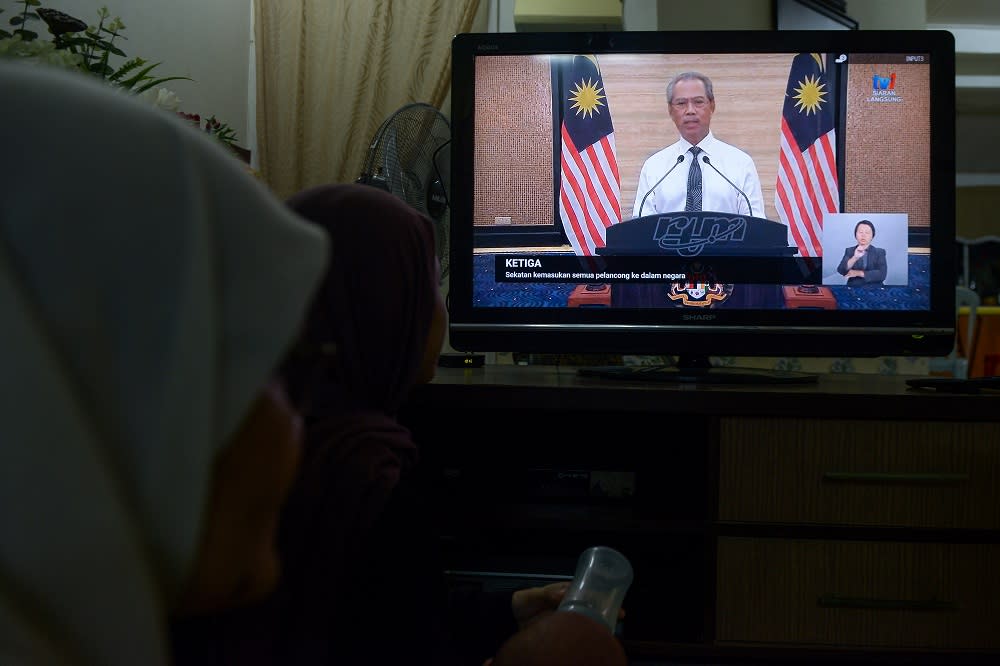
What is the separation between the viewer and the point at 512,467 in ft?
5.76

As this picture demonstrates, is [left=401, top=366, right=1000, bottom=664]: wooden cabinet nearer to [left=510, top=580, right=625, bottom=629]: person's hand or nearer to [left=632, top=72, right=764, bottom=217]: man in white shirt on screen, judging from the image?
[left=510, top=580, right=625, bottom=629]: person's hand

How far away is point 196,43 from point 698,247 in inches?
65.2

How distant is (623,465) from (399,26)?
→ 1.59 metres

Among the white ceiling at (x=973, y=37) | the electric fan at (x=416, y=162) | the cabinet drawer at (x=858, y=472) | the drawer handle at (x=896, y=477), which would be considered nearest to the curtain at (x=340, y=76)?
the electric fan at (x=416, y=162)

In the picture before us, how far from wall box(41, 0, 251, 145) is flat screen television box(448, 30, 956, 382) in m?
0.95

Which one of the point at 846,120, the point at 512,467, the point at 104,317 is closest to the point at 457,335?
the point at 512,467

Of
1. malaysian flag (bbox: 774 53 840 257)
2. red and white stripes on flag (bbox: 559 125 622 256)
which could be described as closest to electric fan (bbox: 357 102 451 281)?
red and white stripes on flag (bbox: 559 125 622 256)

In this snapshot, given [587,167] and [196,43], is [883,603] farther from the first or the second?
[196,43]

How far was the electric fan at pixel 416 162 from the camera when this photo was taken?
2.04 meters

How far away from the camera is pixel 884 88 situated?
1921mm

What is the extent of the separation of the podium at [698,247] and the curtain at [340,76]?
92 cm

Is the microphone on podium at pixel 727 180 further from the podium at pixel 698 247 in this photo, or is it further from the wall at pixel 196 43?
the wall at pixel 196 43

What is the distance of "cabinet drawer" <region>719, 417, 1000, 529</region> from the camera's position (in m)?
1.55

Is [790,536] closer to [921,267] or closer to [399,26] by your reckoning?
[921,267]
